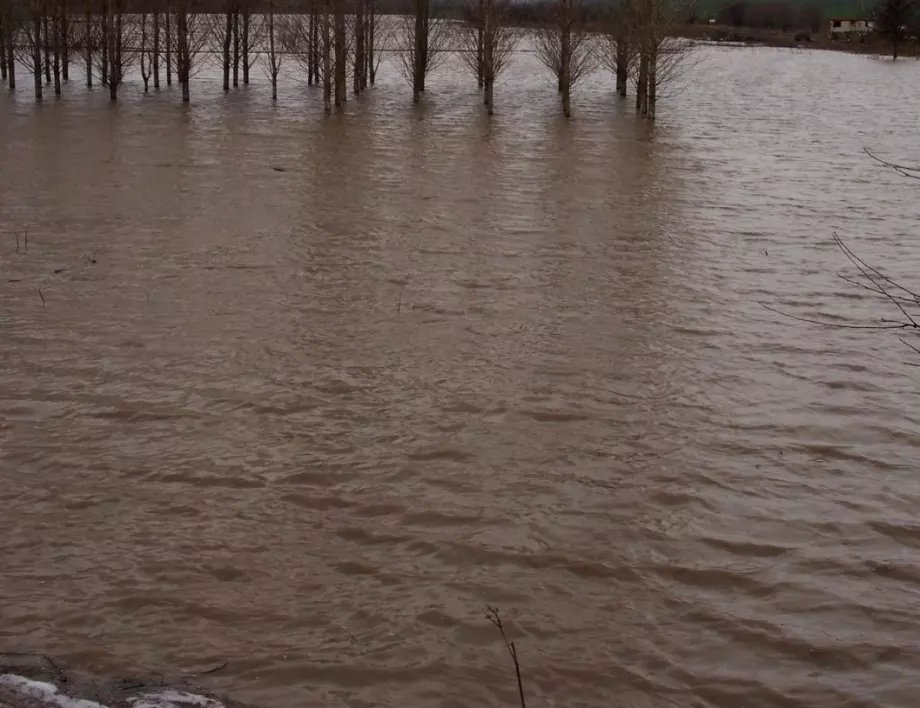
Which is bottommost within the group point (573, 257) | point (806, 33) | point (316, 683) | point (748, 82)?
point (316, 683)

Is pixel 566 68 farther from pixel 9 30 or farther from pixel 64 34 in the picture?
pixel 9 30

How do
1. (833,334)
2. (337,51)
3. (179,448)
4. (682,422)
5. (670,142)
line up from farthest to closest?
(337,51), (670,142), (833,334), (682,422), (179,448)

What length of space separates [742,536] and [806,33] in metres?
82.0

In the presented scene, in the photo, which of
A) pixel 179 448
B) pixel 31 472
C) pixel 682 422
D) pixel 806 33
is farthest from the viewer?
pixel 806 33

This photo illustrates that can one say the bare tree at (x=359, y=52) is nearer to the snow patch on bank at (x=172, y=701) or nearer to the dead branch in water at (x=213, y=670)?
the dead branch in water at (x=213, y=670)

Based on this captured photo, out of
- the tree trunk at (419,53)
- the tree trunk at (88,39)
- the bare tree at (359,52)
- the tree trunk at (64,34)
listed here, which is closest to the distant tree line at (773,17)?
the bare tree at (359,52)

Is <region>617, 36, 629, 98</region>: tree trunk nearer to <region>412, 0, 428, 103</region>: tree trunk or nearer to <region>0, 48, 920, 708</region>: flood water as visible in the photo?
<region>412, 0, 428, 103</region>: tree trunk

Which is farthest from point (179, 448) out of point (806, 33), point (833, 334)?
point (806, 33)

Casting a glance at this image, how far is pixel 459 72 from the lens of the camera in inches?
1515

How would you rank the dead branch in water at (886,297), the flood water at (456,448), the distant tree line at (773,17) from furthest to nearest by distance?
the distant tree line at (773,17) → the dead branch in water at (886,297) → the flood water at (456,448)

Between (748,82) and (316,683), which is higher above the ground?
(748,82)

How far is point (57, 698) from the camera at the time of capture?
361 centimetres

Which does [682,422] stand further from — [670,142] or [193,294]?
[670,142]

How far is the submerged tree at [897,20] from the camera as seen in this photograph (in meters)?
63.1
